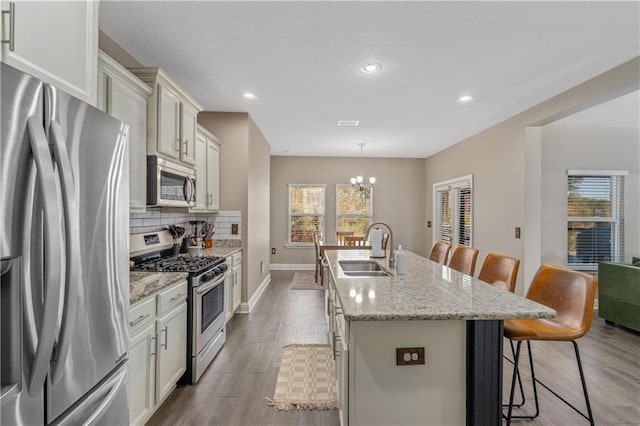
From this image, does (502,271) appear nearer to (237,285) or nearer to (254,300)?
(237,285)

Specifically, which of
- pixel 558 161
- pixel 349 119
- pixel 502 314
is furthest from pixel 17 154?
pixel 558 161

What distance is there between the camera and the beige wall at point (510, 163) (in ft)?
9.51

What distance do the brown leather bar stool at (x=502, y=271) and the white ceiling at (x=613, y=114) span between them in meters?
2.68

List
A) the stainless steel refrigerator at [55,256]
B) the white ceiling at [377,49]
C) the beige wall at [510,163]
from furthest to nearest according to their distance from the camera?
1. the beige wall at [510,163]
2. the white ceiling at [377,49]
3. the stainless steel refrigerator at [55,256]

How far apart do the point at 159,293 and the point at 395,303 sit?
1.42 m

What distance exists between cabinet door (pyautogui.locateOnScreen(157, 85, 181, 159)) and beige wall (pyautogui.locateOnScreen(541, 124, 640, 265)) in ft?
15.5

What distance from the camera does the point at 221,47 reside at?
97.2 inches

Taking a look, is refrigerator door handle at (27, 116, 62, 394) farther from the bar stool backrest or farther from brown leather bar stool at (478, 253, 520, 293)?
brown leather bar stool at (478, 253, 520, 293)

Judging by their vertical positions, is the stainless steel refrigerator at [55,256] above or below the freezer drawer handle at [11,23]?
below

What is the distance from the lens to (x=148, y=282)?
200 cm

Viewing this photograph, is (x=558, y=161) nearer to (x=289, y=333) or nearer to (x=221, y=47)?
(x=289, y=333)

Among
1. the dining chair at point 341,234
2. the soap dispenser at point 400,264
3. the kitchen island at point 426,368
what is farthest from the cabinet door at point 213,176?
the dining chair at point 341,234

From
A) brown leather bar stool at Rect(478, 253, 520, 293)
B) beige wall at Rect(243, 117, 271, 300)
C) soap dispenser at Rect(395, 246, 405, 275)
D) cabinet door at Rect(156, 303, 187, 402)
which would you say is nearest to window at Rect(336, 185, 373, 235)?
beige wall at Rect(243, 117, 271, 300)

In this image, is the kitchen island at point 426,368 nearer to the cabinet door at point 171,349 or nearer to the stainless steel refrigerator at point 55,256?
the stainless steel refrigerator at point 55,256
